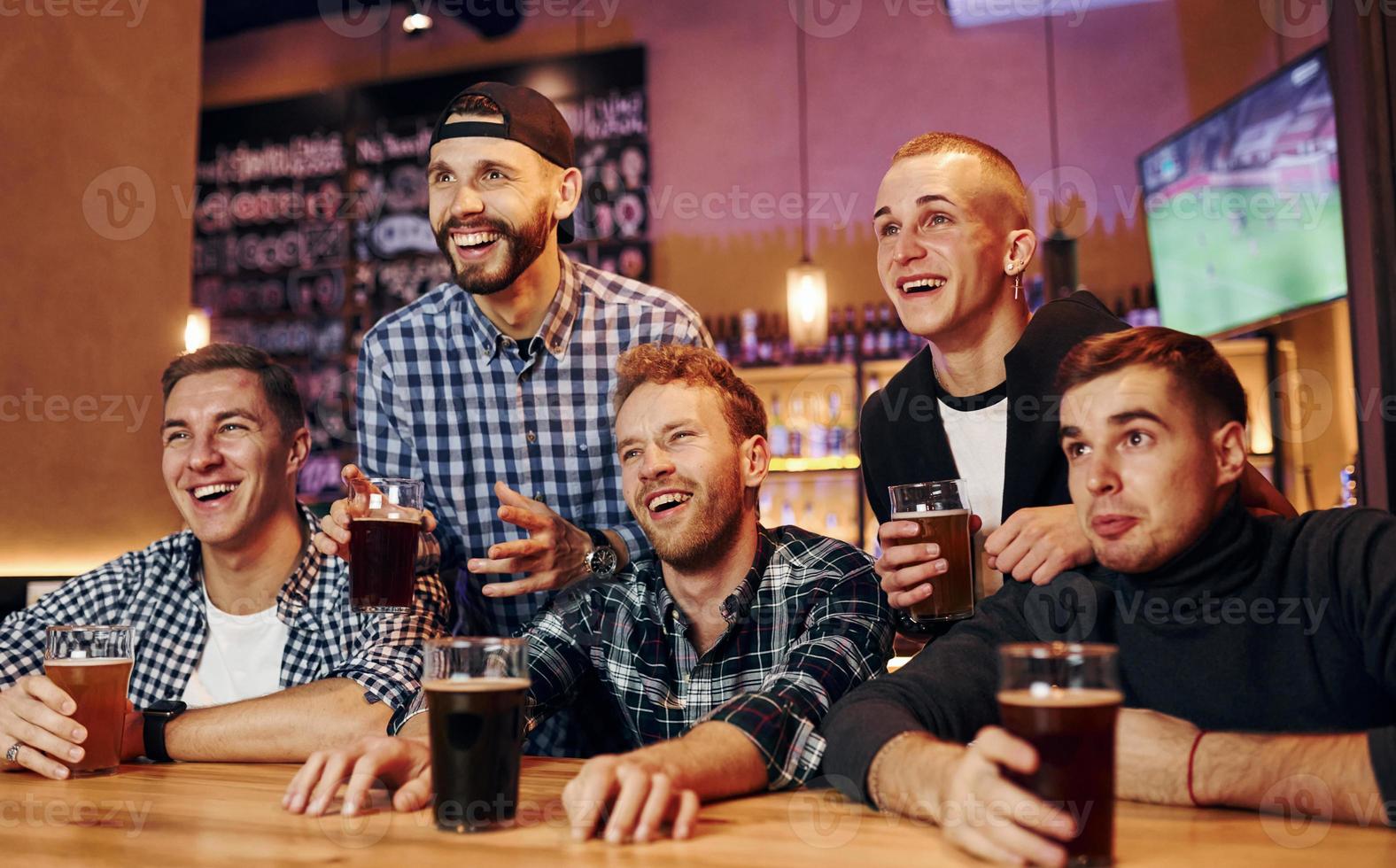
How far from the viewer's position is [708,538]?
189 centimetres

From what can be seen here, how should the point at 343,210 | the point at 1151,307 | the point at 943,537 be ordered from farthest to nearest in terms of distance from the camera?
the point at 343,210, the point at 1151,307, the point at 943,537

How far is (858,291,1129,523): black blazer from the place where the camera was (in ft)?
6.82

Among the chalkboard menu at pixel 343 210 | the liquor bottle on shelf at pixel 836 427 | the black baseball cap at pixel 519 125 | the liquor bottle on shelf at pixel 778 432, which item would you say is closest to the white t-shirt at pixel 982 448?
the black baseball cap at pixel 519 125

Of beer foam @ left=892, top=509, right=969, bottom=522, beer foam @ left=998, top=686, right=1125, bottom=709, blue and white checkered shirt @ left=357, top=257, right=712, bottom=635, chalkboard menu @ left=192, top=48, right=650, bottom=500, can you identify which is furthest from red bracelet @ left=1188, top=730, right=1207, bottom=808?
chalkboard menu @ left=192, top=48, right=650, bottom=500

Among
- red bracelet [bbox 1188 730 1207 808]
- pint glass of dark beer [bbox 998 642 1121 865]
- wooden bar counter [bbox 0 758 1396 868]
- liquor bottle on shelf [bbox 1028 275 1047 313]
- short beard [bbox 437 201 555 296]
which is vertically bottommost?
wooden bar counter [bbox 0 758 1396 868]

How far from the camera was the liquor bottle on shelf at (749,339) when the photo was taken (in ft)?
18.8

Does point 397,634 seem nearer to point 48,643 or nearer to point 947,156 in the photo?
point 48,643

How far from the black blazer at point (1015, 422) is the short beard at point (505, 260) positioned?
2.45ft

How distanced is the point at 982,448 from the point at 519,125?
3.65 feet

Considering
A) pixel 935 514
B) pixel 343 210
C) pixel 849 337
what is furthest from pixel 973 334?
pixel 343 210

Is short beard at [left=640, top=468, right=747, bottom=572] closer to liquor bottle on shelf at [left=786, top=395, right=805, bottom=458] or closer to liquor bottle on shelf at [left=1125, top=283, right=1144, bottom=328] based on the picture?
liquor bottle on shelf at [left=786, top=395, right=805, bottom=458]

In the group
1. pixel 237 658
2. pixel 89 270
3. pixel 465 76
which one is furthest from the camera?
pixel 465 76

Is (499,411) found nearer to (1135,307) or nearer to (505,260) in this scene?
(505,260)

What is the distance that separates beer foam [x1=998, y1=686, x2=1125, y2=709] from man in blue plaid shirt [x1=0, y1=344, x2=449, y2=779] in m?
1.26
